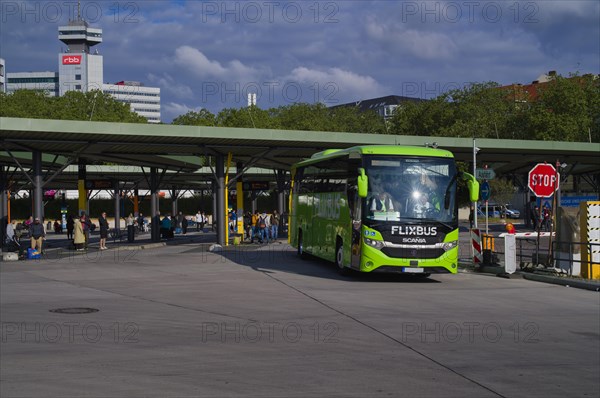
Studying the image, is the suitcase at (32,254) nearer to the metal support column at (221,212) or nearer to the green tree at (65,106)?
the metal support column at (221,212)

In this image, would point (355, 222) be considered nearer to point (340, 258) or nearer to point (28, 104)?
point (340, 258)

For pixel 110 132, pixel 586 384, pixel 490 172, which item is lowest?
pixel 586 384

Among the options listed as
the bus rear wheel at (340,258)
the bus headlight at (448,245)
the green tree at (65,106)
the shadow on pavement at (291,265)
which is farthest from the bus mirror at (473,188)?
the green tree at (65,106)

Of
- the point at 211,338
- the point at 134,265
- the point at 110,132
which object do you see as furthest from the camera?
the point at 110,132

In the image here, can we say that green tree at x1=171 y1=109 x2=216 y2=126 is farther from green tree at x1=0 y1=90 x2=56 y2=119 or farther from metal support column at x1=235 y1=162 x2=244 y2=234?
metal support column at x1=235 y1=162 x2=244 y2=234

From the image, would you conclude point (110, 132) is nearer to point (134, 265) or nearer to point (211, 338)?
point (134, 265)

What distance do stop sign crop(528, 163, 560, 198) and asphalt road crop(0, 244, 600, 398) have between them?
2601 millimetres

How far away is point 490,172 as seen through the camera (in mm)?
22844

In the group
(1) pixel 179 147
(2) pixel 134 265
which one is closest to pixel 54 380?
(2) pixel 134 265

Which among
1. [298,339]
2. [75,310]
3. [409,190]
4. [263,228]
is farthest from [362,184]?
[263,228]

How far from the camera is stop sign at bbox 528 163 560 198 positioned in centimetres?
2009

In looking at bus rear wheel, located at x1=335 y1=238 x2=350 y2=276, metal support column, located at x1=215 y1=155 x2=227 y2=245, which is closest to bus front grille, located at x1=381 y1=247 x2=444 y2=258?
bus rear wheel, located at x1=335 y1=238 x2=350 y2=276

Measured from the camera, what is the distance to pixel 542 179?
20203 mm

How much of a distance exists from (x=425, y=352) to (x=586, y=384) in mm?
2175
